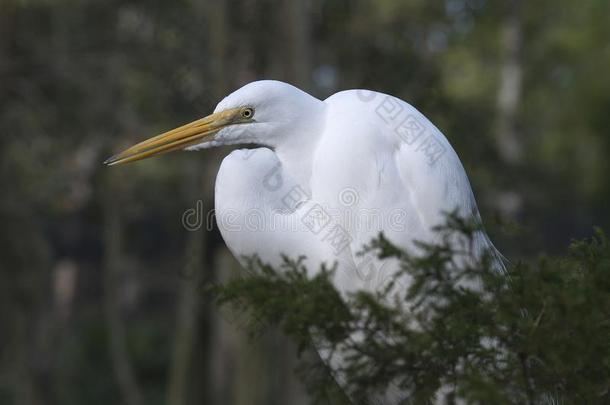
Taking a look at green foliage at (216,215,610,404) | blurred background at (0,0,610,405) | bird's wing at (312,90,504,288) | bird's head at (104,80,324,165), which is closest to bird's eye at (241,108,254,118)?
bird's head at (104,80,324,165)

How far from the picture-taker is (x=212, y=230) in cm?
507

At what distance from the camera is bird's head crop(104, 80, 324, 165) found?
2.08m

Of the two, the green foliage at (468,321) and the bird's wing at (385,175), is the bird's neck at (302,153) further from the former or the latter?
the green foliage at (468,321)

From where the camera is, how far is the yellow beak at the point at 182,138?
2119 mm

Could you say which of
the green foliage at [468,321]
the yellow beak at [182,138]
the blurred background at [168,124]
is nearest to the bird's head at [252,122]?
the yellow beak at [182,138]

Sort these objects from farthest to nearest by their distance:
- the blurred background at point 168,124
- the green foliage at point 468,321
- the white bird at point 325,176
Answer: the blurred background at point 168,124 → the white bird at point 325,176 → the green foliage at point 468,321

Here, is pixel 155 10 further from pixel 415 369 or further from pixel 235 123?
pixel 415 369

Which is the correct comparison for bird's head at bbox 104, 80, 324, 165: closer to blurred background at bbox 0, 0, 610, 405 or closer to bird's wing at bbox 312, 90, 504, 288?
bird's wing at bbox 312, 90, 504, 288

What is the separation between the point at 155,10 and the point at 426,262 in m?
4.93

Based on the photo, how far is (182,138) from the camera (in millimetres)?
2143

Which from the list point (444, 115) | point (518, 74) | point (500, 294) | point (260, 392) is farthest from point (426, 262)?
point (518, 74)

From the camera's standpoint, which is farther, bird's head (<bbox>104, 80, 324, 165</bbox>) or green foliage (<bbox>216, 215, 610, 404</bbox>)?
bird's head (<bbox>104, 80, 324, 165</bbox>)

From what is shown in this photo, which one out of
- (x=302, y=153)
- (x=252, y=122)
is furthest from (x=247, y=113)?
(x=302, y=153)

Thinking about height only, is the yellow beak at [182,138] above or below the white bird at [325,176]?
above
